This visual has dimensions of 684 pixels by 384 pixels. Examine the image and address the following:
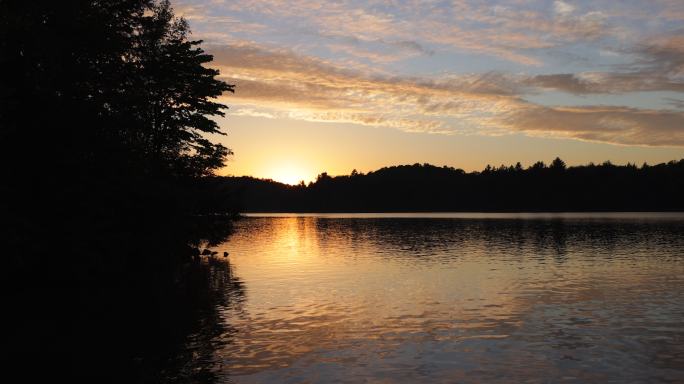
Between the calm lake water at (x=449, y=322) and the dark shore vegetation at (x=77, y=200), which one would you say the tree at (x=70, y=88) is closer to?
the dark shore vegetation at (x=77, y=200)

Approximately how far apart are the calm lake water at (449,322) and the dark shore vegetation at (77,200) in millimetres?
3167

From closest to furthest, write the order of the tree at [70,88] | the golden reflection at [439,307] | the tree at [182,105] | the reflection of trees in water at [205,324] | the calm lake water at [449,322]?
the reflection of trees in water at [205,324], the calm lake water at [449,322], the golden reflection at [439,307], the tree at [70,88], the tree at [182,105]

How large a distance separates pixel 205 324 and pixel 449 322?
432 inches

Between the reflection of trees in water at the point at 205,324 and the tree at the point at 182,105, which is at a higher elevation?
the tree at the point at 182,105

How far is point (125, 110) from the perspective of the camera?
29828 mm

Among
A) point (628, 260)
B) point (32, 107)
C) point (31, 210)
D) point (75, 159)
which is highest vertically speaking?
point (32, 107)

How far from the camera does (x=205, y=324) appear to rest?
992 inches

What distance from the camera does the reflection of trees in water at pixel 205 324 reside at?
58.5ft

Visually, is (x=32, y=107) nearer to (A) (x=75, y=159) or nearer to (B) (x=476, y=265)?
(A) (x=75, y=159)

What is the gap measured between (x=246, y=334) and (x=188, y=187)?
3118cm

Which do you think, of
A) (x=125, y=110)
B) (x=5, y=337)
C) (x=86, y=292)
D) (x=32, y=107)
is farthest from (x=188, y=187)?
(x=5, y=337)

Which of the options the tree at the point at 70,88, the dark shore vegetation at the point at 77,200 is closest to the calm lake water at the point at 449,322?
the dark shore vegetation at the point at 77,200

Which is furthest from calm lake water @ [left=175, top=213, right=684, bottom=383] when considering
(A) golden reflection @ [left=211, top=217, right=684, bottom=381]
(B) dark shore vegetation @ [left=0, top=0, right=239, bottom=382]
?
(B) dark shore vegetation @ [left=0, top=0, right=239, bottom=382]

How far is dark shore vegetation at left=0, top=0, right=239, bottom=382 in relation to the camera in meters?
21.4
